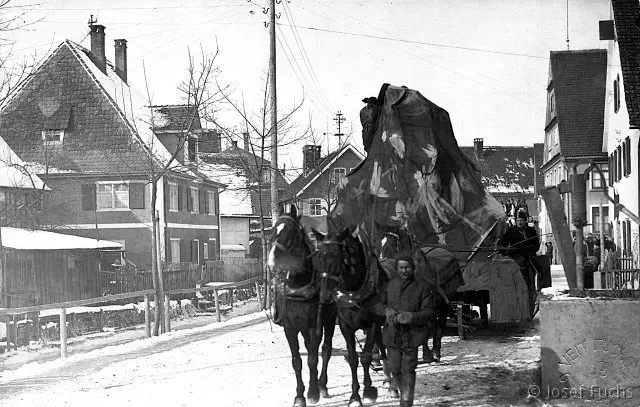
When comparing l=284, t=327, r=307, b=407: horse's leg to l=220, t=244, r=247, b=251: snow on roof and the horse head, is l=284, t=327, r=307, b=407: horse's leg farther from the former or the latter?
l=220, t=244, r=247, b=251: snow on roof

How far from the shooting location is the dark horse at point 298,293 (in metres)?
7.42

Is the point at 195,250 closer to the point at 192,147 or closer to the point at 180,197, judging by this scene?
the point at 180,197

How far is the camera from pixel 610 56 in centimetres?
2642

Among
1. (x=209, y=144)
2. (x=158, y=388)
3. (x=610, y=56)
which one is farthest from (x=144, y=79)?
(x=610, y=56)

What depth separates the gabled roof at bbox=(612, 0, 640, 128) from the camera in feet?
76.5

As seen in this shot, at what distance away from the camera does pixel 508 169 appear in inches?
2544

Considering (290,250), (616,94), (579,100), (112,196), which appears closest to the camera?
(290,250)

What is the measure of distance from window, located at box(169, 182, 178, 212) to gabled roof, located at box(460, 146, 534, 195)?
35540mm

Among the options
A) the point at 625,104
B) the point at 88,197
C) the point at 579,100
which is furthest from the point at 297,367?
the point at 579,100

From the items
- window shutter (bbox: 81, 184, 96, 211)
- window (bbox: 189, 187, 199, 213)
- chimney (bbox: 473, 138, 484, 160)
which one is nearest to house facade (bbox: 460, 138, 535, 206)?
chimney (bbox: 473, 138, 484, 160)

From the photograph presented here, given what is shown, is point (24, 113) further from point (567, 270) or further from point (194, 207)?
point (567, 270)

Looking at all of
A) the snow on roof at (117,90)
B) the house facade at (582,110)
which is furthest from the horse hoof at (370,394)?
the house facade at (582,110)

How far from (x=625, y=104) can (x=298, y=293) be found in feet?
62.7

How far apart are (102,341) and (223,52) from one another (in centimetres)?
742
